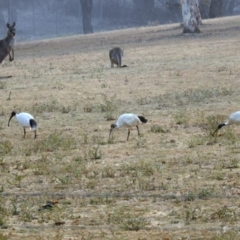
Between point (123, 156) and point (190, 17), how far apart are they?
89.4ft

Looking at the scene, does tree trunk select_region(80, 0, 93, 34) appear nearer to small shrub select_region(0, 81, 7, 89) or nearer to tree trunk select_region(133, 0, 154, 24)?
tree trunk select_region(133, 0, 154, 24)

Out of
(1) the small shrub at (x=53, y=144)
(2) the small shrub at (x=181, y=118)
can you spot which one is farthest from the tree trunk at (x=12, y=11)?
(1) the small shrub at (x=53, y=144)

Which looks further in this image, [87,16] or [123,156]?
[87,16]

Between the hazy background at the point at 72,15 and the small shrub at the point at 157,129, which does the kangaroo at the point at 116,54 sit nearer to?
the small shrub at the point at 157,129

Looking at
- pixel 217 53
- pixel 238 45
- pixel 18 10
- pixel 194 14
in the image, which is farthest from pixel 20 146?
pixel 18 10

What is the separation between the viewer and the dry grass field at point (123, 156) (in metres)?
7.91

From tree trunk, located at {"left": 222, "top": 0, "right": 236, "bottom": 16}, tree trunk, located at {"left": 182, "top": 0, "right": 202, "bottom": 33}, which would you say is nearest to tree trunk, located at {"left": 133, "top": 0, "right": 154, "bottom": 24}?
tree trunk, located at {"left": 222, "top": 0, "right": 236, "bottom": 16}

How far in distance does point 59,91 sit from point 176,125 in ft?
19.1

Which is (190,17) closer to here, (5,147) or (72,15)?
(5,147)

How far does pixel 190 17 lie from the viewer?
37938mm

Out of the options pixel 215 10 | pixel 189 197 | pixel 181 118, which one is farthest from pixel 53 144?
pixel 215 10

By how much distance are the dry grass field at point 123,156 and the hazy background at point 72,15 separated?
41.1 m

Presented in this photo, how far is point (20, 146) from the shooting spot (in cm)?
1252

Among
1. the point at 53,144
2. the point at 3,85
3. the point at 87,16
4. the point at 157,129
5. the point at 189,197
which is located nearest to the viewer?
the point at 189,197
